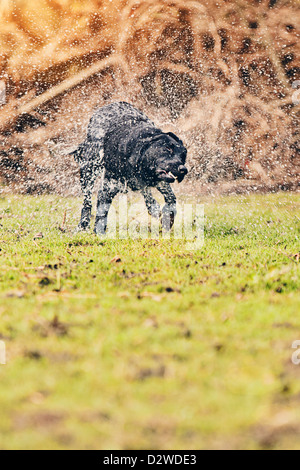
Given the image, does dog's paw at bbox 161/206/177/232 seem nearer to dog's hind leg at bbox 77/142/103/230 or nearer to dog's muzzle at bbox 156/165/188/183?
dog's muzzle at bbox 156/165/188/183

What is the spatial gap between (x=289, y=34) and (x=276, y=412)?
1345 centimetres

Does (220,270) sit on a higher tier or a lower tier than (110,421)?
higher

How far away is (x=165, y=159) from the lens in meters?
6.21

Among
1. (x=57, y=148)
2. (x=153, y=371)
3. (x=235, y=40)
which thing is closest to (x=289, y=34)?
(x=235, y=40)

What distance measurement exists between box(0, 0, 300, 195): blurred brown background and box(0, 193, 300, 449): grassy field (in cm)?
770

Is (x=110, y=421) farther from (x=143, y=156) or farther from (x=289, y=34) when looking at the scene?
(x=289, y=34)

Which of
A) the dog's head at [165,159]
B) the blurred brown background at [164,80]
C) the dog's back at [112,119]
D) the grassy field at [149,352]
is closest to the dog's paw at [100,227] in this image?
the dog's head at [165,159]

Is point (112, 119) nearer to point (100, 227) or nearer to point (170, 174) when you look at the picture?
point (170, 174)

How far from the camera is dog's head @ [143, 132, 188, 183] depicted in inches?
243

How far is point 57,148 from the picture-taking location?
1216 cm

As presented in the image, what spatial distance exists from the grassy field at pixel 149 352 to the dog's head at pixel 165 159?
6.00 feet

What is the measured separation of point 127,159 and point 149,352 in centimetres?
444

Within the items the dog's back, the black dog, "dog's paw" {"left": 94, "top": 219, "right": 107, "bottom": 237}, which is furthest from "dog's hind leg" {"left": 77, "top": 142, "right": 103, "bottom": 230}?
"dog's paw" {"left": 94, "top": 219, "right": 107, "bottom": 237}

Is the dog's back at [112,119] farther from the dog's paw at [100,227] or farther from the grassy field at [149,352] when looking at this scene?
the grassy field at [149,352]
